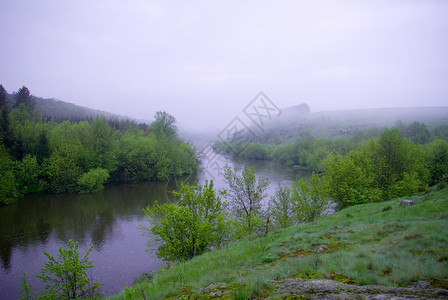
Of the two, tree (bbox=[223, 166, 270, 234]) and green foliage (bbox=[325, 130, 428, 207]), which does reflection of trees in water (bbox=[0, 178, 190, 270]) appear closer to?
tree (bbox=[223, 166, 270, 234])

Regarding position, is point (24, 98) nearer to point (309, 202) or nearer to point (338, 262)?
point (309, 202)

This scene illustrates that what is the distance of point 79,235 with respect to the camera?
28.7 metres

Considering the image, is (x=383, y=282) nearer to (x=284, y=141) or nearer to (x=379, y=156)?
(x=379, y=156)

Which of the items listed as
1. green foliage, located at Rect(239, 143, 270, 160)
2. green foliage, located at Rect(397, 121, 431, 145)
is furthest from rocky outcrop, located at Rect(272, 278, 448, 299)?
green foliage, located at Rect(239, 143, 270, 160)

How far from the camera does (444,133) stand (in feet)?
274

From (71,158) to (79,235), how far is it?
27.2 meters

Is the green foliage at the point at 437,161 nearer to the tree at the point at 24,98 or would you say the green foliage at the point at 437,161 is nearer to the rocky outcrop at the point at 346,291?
the rocky outcrop at the point at 346,291

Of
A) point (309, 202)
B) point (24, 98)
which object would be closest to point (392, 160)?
point (309, 202)

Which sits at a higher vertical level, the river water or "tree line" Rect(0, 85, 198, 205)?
"tree line" Rect(0, 85, 198, 205)

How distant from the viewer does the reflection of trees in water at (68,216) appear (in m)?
27.2

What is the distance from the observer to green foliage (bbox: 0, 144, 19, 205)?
37469mm

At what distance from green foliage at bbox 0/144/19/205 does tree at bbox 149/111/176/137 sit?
41178mm

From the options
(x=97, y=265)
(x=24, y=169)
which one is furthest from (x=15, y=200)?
(x=97, y=265)

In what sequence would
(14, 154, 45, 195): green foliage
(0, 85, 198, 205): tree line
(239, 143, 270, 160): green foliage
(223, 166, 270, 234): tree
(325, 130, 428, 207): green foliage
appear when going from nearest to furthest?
(223, 166, 270, 234): tree, (325, 130, 428, 207): green foliage, (14, 154, 45, 195): green foliage, (0, 85, 198, 205): tree line, (239, 143, 270, 160): green foliage
